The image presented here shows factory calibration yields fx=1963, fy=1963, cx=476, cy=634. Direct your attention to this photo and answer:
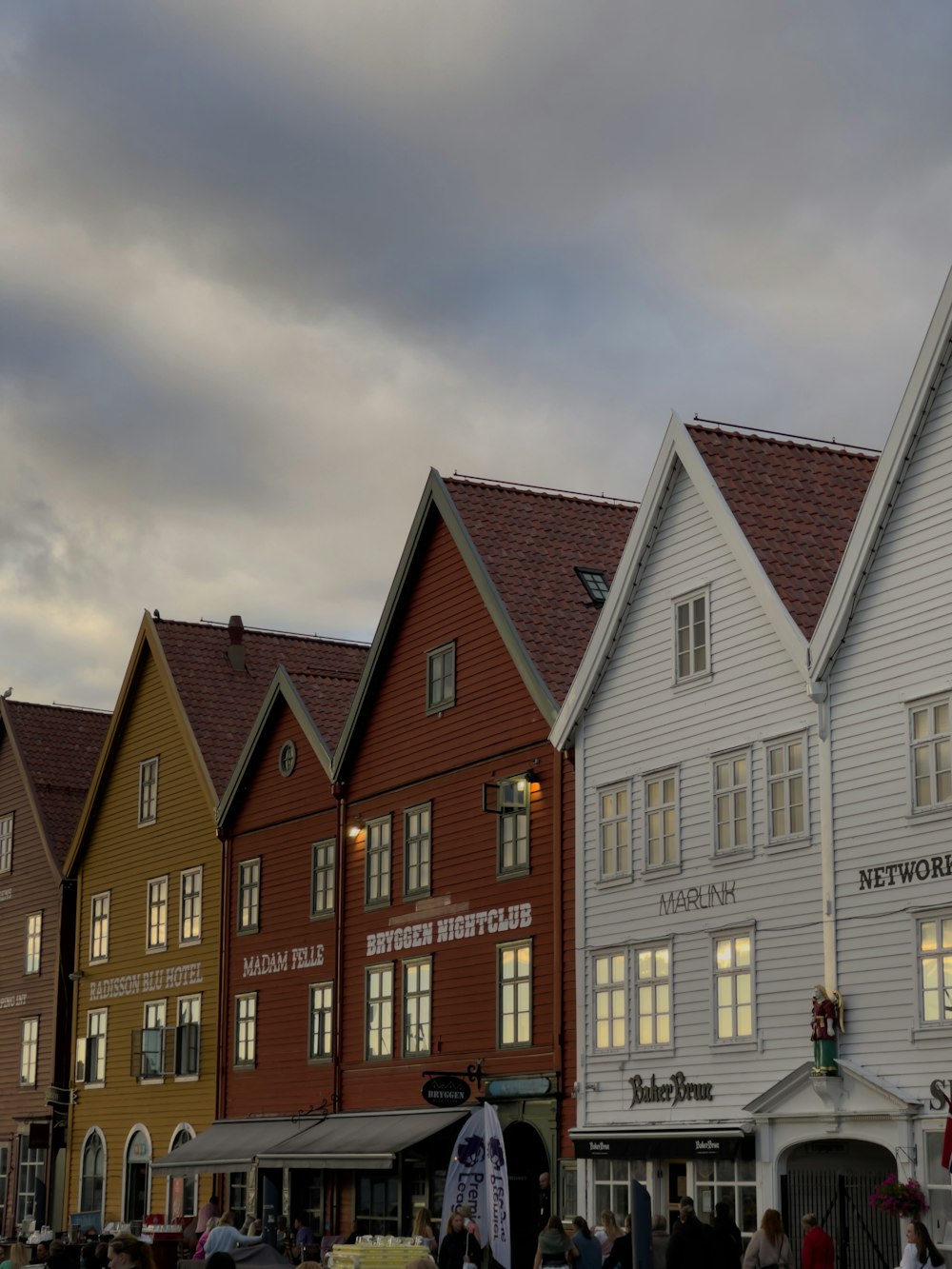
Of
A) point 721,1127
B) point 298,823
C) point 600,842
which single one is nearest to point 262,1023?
point 298,823

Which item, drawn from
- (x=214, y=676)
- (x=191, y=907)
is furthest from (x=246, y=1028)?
(x=214, y=676)

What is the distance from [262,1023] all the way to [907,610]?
20.6 m

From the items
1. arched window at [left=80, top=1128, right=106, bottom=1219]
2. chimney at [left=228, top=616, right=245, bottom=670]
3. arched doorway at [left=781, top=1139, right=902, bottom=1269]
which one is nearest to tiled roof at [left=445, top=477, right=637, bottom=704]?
arched doorway at [left=781, top=1139, right=902, bottom=1269]

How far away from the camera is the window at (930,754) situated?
24703 mm

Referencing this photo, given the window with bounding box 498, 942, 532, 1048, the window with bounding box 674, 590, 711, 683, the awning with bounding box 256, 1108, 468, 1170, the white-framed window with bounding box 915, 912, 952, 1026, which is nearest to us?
the white-framed window with bounding box 915, 912, 952, 1026

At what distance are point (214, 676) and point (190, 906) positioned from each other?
6226mm

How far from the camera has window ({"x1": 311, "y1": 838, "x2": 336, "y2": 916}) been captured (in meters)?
39.8

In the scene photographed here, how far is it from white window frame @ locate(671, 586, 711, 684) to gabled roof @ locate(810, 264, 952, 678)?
2917mm

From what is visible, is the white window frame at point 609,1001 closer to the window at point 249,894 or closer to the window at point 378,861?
the window at point 378,861

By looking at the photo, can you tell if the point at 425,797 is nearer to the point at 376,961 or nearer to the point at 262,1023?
the point at 376,961

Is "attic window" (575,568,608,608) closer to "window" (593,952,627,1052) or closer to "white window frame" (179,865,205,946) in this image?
Answer: "window" (593,952,627,1052)

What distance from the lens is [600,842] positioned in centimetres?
3153

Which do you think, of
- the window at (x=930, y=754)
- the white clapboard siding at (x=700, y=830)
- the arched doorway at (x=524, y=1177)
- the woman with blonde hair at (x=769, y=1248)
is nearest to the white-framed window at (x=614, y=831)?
the white clapboard siding at (x=700, y=830)

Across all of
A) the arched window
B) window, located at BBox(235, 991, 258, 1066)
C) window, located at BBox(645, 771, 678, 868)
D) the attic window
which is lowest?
the arched window
